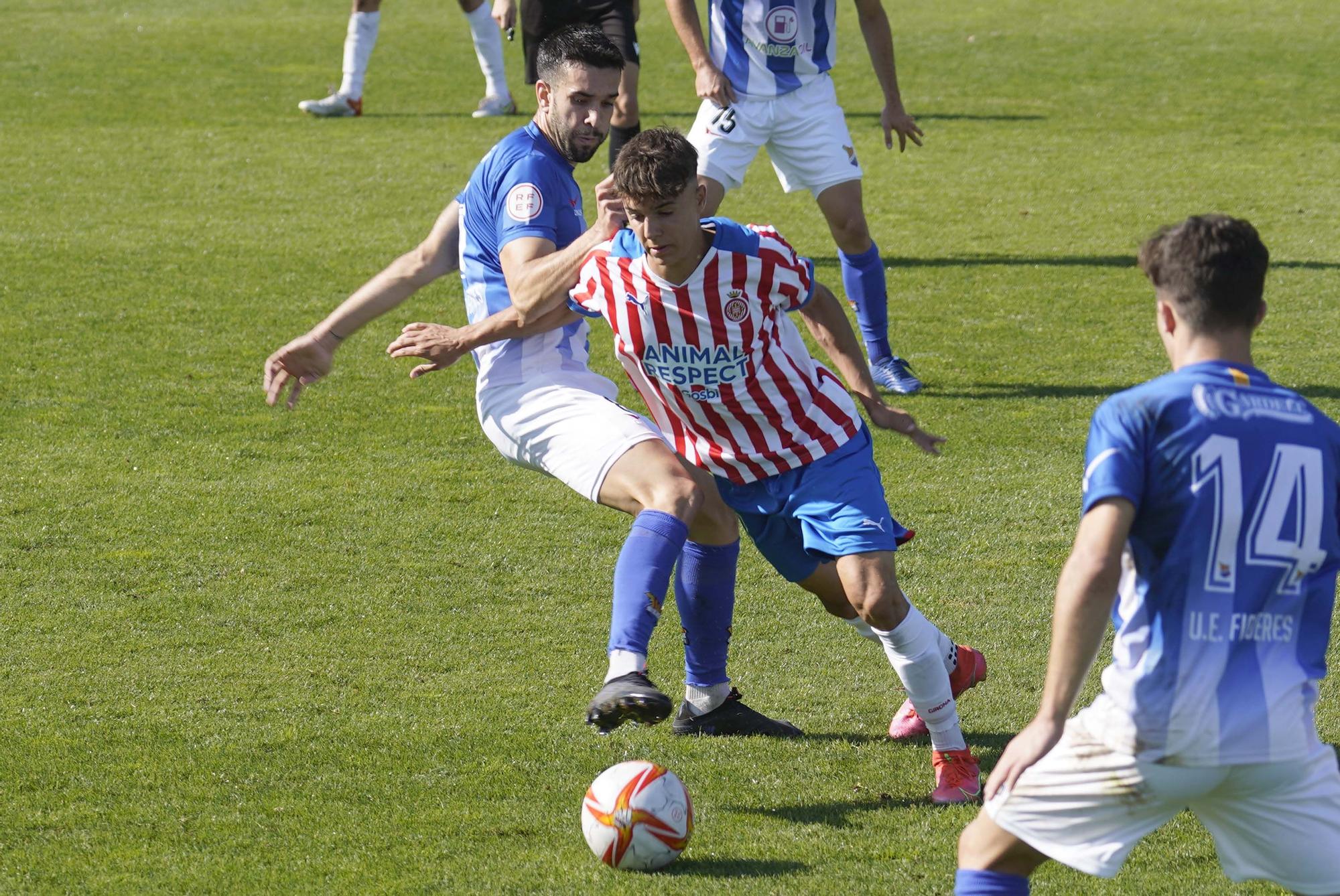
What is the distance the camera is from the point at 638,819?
3793 mm

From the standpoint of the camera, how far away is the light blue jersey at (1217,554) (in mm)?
2709

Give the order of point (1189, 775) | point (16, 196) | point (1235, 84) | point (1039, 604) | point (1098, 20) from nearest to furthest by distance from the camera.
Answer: point (1189, 775) → point (1039, 604) → point (16, 196) → point (1235, 84) → point (1098, 20)

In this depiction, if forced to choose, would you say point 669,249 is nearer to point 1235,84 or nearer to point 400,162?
point 400,162

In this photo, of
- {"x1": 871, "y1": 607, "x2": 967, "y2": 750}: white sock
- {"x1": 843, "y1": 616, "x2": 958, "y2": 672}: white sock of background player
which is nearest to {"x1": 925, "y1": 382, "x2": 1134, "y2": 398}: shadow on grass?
{"x1": 843, "y1": 616, "x2": 958, "y2": 672}: white sock of background player

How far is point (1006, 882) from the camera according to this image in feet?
9.62

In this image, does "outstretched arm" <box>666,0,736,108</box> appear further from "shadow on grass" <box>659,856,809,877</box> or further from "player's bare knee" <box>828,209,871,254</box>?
"shadow on grass" <box>659,856,809,877</box>

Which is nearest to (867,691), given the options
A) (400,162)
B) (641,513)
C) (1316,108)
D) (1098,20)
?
(641,513)

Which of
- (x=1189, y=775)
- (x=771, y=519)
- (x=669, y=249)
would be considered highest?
(x=669, y=249)

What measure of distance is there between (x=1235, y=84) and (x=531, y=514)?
39.0ft

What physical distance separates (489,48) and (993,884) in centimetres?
1232

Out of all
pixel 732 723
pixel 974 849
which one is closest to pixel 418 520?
pixel 732 723

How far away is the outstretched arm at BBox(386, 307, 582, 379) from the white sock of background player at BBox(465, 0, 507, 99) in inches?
394

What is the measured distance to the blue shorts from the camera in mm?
4176

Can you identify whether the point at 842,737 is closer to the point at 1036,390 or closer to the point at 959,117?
the point at 1036,390
